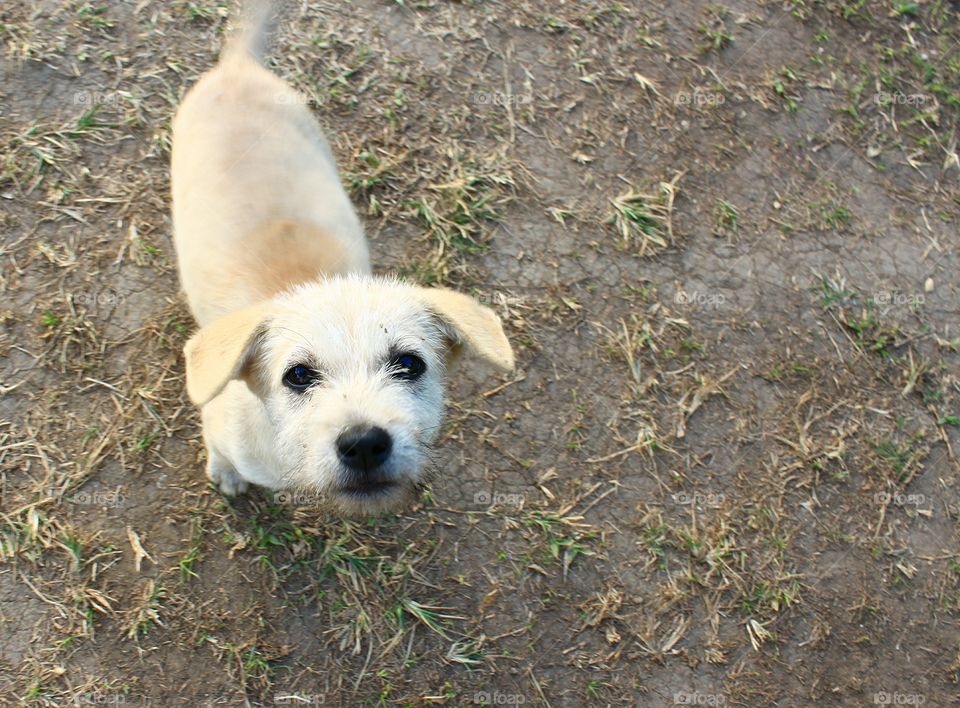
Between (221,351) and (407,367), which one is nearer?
(221,351)

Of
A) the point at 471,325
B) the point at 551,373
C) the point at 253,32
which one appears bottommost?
the point at 551,373

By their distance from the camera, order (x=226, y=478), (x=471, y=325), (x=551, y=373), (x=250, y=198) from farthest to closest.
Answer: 1. (x=551, y=373)
2. (x=226, y=478)
3. (x=250, y=198)
4. (x=471, y=325)

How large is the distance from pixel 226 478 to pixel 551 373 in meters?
2.25

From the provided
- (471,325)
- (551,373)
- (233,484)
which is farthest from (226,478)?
(551,373)

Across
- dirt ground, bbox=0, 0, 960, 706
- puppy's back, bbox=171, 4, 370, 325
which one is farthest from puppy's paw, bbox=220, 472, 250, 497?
puppy's back, bbox=171, 4, 370, 325

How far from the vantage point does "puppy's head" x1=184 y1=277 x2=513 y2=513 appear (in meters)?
2.94

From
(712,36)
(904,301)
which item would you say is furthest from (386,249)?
(904,301)

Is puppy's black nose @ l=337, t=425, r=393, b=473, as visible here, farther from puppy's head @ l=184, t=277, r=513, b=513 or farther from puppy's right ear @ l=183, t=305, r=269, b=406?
puppy's right ear @ l=183, t=305, r=269, b=406

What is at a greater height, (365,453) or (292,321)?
(292,321)

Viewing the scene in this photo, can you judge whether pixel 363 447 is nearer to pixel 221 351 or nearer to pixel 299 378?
pixel 299 378

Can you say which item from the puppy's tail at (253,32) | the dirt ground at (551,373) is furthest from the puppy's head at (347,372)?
the puppy's tail at (253,32)

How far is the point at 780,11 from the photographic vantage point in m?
6.50

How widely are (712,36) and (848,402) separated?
335cm

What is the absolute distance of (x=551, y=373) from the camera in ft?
16.7
